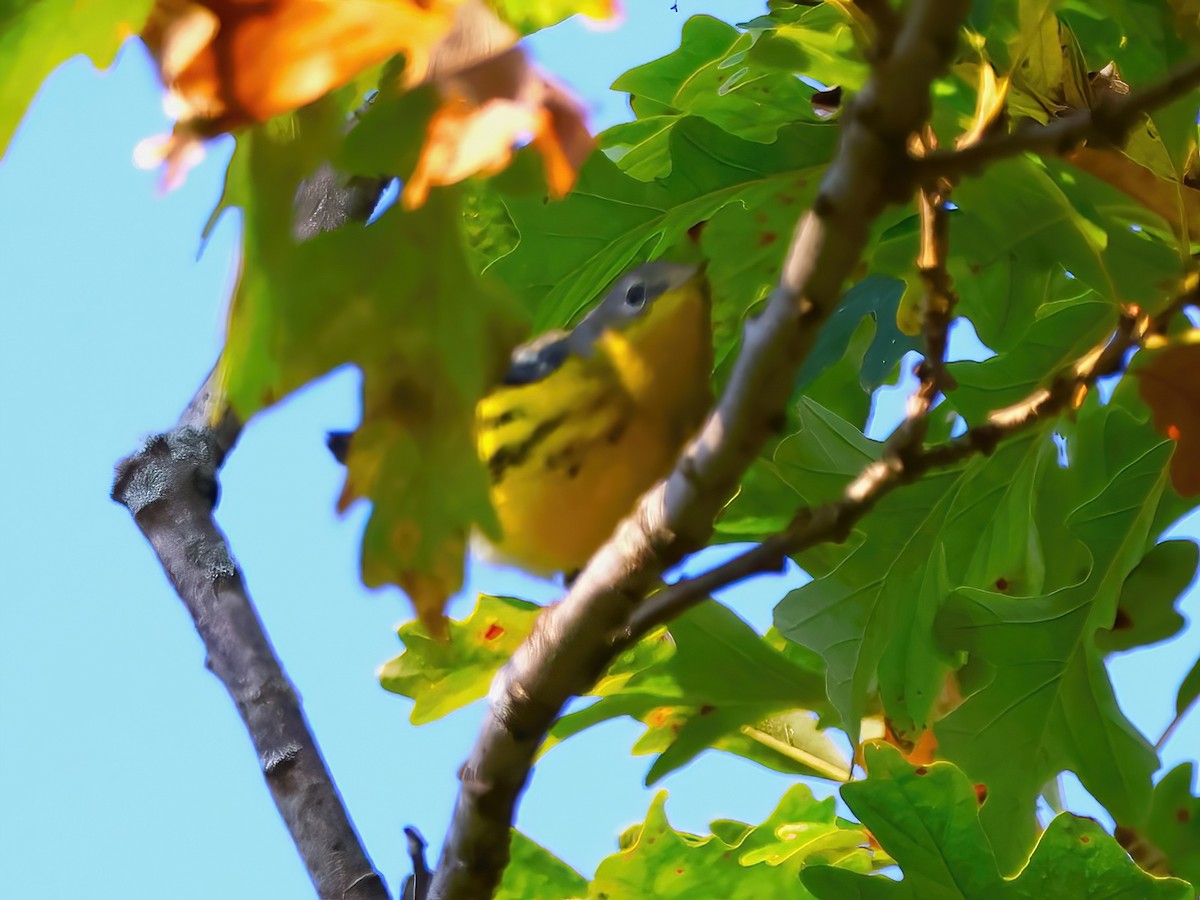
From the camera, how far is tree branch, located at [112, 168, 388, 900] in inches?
39.4

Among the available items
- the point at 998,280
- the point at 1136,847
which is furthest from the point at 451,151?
the point at 1136,847

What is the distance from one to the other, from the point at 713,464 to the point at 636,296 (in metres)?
0.32

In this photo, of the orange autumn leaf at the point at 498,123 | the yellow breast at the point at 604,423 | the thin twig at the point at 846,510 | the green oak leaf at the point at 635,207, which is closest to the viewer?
the orange autumn leaf at the point at 498,123

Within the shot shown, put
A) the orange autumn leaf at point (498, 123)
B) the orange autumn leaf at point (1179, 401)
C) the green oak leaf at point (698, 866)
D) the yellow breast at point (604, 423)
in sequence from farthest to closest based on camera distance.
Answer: the green oak leaf at point (698, 866) < the orange autumn leaf at point (1179, 401) < the yellow breast at point (604, 423) < the orange autumn leaf at point (498, 123)

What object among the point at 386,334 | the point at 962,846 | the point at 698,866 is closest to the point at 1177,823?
the point at 962,846

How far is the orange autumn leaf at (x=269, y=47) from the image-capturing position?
40 centimetres

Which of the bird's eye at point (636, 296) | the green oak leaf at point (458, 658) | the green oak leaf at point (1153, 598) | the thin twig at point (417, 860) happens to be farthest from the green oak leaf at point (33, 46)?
the green oak leaf at point (1153, 598)

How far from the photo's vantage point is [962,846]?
0.90 meters

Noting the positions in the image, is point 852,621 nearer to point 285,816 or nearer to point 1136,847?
point 1136,847

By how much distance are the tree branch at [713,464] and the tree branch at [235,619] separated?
344 mm

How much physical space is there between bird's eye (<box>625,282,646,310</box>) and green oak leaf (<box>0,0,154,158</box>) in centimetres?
37

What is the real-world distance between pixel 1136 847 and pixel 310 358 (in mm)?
909

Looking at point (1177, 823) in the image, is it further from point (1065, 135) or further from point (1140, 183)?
point (1065, 135)

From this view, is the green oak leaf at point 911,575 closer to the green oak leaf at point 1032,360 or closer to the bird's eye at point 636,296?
the green oak leaf at point 1032,360
